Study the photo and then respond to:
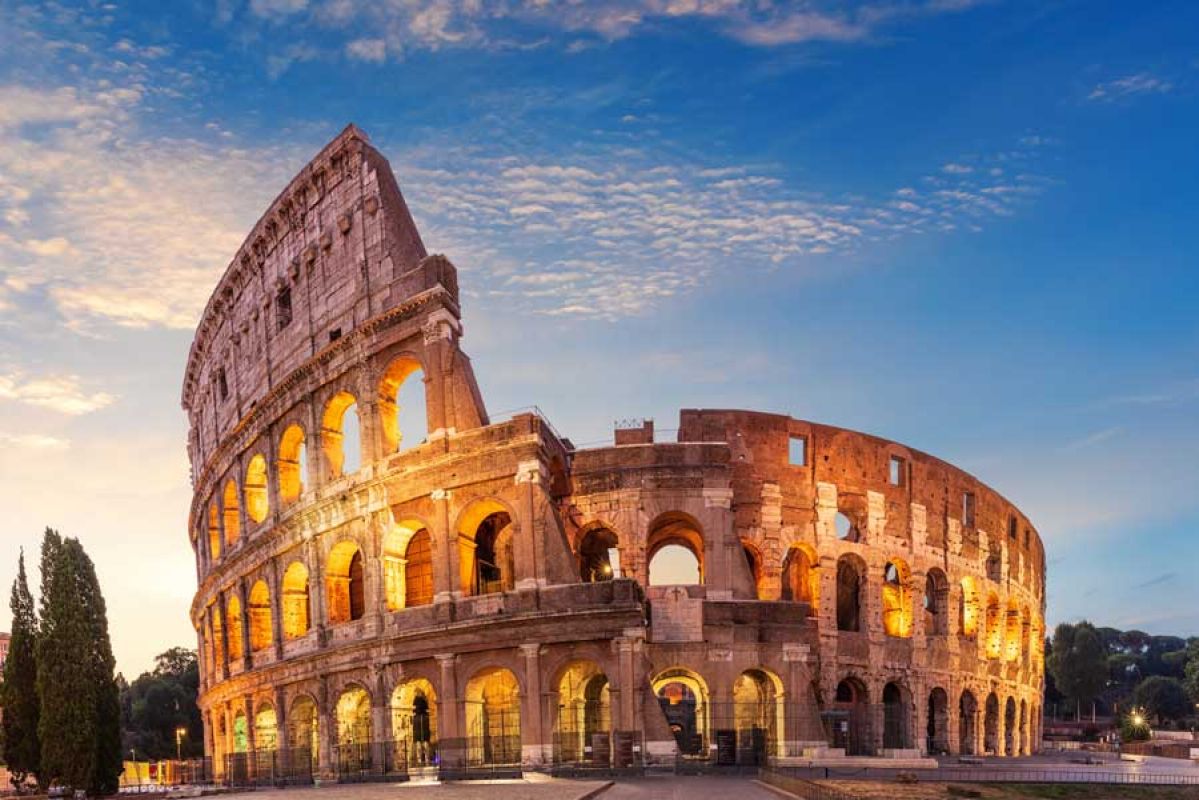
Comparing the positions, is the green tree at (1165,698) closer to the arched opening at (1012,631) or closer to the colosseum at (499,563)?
the arched opening at (1012,631)

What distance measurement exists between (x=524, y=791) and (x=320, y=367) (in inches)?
661

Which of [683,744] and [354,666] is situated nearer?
[354,666]

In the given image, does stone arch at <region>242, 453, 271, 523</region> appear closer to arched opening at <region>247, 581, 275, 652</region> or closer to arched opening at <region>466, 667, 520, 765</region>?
arched opening at <region>247, 581, 275, 652</region>

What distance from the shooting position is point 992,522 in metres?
43.9

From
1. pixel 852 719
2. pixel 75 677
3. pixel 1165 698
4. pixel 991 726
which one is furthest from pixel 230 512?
pixel 1165 698

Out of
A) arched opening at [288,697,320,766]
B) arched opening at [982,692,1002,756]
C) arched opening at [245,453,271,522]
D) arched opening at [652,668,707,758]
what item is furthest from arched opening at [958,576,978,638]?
arched opening at [245,453,271,522]

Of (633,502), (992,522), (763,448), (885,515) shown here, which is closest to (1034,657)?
(992,522)

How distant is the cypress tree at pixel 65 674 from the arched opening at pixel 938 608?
29057 mm

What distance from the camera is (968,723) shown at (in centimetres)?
4116

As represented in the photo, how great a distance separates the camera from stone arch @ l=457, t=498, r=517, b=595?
28.4m

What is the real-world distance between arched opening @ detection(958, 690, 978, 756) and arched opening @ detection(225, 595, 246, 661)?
2784 cm

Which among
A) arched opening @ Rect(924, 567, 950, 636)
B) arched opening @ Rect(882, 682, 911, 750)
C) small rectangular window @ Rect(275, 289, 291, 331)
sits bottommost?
arched opening @ Rect(882, 682, 911, 750)

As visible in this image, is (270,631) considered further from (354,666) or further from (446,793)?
(446,793)

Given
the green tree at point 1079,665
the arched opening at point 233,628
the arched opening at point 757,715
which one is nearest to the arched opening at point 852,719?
the arched opening at point 757,715
